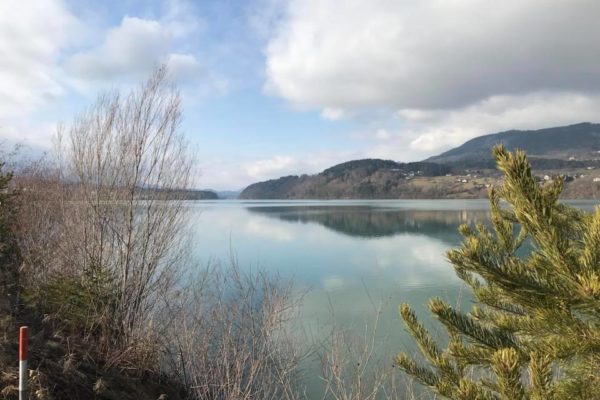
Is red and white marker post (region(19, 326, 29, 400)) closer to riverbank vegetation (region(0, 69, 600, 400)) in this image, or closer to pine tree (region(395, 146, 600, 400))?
riverbank vegetation (region(0, 69, 600, 400))

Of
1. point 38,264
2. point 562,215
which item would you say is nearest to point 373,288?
point 38,264

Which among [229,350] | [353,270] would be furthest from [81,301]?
[353,270]

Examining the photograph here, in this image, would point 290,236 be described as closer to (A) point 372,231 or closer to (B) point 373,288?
(A) point 372,231

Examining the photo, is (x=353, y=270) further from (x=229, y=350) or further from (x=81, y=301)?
(x=81, y=301)

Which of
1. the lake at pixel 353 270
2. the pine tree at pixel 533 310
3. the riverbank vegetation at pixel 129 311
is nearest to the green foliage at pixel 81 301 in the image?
the riverbank vegetation at pixel 129 311

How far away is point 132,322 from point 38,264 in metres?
3.37

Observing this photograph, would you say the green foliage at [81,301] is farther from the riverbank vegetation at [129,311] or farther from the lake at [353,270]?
the lake at [353,270]

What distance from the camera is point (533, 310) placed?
190 centimetres

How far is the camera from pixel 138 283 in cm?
977

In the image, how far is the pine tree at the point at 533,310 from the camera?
1539 mm

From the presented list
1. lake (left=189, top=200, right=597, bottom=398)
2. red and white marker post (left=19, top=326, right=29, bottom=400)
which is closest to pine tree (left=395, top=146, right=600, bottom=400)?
lake (left=189, top=200, right=597, bottom=398)

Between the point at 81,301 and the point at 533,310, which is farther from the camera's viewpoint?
the point at 81,301

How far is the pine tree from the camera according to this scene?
1539 millimetres

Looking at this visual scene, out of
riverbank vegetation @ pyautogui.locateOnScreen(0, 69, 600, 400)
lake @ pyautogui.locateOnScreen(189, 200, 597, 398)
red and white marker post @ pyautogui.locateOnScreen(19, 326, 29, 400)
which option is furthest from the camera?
lake @ pyautogui.locateOnScreen(189, 200, 597, 398)
